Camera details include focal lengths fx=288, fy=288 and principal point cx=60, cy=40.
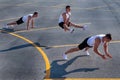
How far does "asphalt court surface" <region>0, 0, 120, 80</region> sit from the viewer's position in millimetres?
13320

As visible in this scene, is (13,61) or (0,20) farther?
(0,20)

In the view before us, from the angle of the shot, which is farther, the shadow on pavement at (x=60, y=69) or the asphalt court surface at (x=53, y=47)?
the asphalt court surface at (x=53, y=47)

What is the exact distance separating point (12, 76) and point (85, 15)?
13.5 meters

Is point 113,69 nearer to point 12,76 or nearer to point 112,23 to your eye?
point 12,76

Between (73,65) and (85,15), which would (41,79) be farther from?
(85,15)

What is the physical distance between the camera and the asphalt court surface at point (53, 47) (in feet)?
43.7

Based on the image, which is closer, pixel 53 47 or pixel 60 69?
pixel 60 69

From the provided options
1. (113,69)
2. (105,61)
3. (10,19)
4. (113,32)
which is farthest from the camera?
(10,19)

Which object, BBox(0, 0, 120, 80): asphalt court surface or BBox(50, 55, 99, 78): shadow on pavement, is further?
BBox(0, 0, 120, 80): asphalt court surface

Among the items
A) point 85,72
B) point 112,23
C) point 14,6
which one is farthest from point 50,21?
point 85,72

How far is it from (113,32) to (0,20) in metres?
9.32

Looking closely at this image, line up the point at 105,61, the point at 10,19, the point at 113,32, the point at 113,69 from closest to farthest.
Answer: the point at 113,69 < the point at 105,61 < the point at 113,32 < the point at 10,19

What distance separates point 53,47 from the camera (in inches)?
666

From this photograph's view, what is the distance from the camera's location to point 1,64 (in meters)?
14.3
